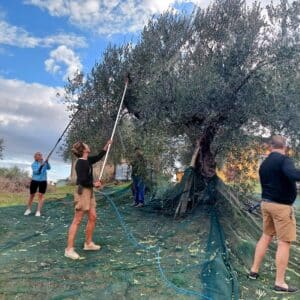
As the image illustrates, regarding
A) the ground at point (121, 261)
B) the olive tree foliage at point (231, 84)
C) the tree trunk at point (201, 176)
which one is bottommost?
the ground at point (121, 261)

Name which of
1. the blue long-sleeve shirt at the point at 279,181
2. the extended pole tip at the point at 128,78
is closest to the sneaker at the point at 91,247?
the blue long-sleeve shirt at the point at 279,181

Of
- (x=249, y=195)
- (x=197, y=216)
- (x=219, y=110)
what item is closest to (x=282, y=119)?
(x=219, y=110)

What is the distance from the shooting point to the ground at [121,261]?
5303 mm

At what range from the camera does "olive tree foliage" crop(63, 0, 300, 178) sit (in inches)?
331

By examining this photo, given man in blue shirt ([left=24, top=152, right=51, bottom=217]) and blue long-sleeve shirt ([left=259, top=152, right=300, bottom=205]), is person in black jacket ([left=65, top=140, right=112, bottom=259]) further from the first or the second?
man in blue shirt ([left=24, top=152, right=51, bottom=217])

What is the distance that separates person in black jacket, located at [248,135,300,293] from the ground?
483 millimetres

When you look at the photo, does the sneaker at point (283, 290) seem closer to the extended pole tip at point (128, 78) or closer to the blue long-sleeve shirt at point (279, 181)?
the blue long-sleeve shirt at point (279, 181)

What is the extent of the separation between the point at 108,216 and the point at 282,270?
213 inches

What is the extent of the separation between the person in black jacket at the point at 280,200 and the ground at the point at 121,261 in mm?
483

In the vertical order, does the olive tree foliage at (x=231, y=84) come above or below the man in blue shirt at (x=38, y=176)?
above

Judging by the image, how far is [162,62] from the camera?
10047mm

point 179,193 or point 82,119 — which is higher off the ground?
point 82,119

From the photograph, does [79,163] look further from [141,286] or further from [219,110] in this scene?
[219,110]

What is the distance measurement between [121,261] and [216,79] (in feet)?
13.5
